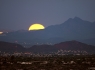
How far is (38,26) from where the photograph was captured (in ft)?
130

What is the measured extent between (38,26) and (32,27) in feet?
3.79

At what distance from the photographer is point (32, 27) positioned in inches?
1549
